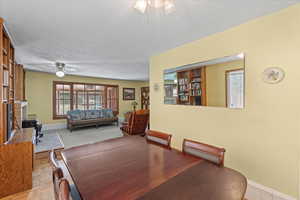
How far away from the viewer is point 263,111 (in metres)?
1.62

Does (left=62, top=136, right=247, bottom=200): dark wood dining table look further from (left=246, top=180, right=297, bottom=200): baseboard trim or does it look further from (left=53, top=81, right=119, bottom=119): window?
(left=53, top=81, right=119, bottom=119): window

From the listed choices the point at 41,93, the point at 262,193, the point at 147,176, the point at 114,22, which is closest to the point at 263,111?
the point at 262,193

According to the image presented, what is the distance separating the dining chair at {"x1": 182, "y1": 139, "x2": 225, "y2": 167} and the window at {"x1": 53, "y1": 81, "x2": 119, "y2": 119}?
235 inches

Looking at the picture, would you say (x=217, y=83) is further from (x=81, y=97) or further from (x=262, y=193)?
(x=81, y=97)

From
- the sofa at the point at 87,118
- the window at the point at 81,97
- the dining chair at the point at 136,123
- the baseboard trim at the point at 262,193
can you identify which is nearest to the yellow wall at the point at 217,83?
the baseboard trim at the point at 262,193

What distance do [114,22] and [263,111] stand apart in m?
2.11

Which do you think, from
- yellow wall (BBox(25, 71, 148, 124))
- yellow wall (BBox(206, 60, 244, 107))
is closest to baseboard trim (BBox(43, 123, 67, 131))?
yellow wall (BBox(25, 71, 148, 124))

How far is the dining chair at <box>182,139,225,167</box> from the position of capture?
1.19m

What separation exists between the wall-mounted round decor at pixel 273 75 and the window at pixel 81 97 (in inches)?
255

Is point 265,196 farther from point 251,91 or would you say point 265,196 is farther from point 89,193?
point 89,193

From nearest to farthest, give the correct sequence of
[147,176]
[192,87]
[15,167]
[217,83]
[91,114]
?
[147,176]
[15,167]
[217,83]
[192,87]
[91,114]

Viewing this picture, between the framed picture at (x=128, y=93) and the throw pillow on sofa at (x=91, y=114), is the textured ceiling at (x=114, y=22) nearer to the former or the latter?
the throw pillow on sofa at (x=91, y=114)

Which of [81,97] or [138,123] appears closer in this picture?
[138,123]

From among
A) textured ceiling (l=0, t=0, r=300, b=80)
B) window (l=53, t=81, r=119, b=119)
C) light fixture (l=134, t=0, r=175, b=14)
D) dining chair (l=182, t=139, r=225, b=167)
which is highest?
textured ceiling (l=0, t=0, r=300, b=80)
